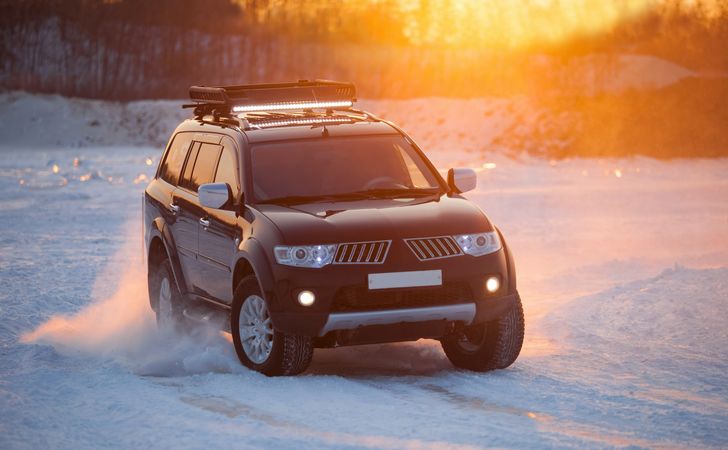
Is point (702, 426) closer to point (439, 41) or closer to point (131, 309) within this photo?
point (131, 309)

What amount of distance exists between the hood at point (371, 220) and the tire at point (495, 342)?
641 millimetres

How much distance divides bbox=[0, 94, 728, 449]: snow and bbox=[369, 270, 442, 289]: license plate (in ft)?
2.16

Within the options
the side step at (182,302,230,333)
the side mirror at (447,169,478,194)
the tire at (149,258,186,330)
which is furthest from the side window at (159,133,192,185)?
the side mirror at (447,169,478,194)

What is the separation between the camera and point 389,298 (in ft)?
27.0

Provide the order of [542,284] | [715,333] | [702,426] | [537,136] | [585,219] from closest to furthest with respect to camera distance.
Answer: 1. [702,426]
2. [715,333]
3. [542,284]
4. [585,219]
5. [537,136]

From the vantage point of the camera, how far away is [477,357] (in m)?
8.96

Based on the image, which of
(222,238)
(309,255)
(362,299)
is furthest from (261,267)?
(222,238)

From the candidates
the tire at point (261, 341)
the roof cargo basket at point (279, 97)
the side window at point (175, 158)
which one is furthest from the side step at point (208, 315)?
the roof cargo basket at point (279, 97)

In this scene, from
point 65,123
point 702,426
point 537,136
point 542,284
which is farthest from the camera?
point 65,123

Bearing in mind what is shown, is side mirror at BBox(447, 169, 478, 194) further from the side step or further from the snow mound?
the snow mound

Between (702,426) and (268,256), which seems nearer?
(702,426)

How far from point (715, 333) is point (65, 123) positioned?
51045 mm

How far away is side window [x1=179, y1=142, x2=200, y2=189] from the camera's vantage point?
1042 centimetres

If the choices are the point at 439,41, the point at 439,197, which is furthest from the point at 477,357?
the point at 439,41
